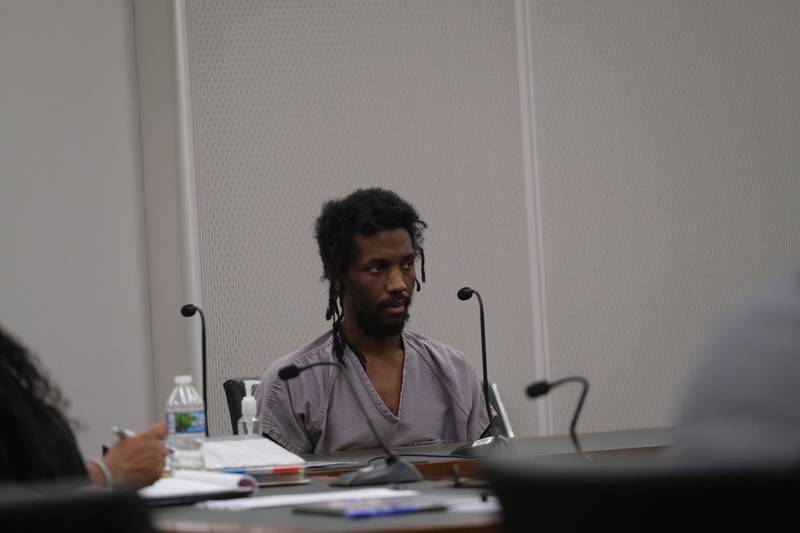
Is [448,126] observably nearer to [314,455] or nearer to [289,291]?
[289,291]

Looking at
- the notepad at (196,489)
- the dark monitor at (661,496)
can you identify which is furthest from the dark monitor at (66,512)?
the notepad at (196,489)

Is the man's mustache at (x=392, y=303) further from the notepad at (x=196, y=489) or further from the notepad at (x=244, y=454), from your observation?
the notepad at (x=196, y=489)

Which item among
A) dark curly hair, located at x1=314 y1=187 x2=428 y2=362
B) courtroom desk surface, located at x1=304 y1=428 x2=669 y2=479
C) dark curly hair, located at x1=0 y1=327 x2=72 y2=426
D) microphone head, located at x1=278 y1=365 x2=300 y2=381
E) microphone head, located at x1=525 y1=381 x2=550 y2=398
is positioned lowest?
courtroom desk surface, located at x1=304 y1=428 x2=669 y2=479

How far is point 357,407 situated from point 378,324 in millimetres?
310

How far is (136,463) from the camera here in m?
2.11

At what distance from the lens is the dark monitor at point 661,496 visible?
3.05 feet

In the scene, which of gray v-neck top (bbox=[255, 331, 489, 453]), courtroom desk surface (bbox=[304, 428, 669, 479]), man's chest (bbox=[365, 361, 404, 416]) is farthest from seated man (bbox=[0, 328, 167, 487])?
man's chest (bbox=[365, 361, 404, 416])

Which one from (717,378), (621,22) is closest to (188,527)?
(717,378)

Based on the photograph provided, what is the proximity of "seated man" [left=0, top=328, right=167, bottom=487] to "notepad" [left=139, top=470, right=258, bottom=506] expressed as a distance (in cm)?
5

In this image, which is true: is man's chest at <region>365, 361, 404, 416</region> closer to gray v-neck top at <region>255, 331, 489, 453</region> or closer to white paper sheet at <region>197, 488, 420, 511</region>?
gray v-neck top at <region>255, 331, 489, 453</region>

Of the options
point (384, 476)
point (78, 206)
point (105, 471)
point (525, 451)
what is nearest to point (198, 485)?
point (105, 471)

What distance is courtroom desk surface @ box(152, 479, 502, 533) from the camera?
1517mm

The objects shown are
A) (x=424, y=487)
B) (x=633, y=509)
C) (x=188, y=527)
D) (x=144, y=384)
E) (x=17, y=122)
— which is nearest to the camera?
(x=633, y=509)

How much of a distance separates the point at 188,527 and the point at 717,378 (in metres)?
0.82
